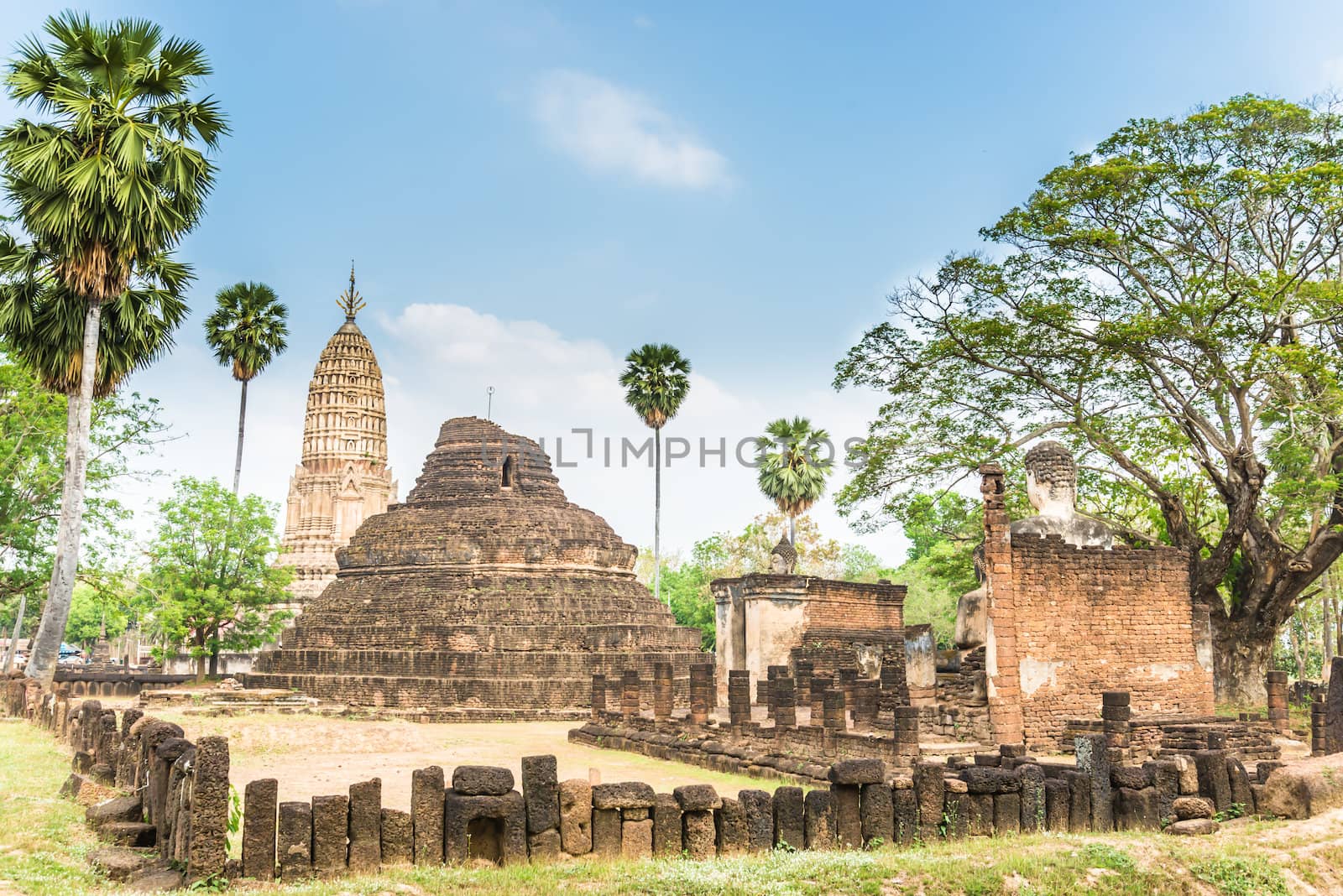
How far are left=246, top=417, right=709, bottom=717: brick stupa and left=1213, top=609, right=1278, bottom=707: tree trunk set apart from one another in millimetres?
11914

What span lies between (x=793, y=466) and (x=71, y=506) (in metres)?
30.6

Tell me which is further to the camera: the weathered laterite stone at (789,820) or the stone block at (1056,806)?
the stone block at (1056,806)

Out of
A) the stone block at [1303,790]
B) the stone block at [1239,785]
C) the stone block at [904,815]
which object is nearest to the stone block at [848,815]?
the stone block at [904,815]

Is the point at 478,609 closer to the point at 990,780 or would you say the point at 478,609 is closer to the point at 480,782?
the point at 990,780

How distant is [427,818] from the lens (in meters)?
7.54

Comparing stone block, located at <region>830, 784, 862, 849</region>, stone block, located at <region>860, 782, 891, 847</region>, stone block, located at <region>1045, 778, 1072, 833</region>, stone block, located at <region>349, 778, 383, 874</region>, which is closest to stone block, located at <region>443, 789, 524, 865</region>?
stone block, located at <region>349, 778, 383, 874</region>

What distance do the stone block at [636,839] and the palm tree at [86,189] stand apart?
1599 cm

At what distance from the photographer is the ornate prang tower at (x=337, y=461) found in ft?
164

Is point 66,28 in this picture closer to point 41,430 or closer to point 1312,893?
point 41,430

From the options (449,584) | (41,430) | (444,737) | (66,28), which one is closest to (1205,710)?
(444,737)

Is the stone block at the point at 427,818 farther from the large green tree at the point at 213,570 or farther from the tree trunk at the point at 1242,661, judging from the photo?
the large green tree at the point at 213,570

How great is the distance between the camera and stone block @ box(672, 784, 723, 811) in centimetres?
811

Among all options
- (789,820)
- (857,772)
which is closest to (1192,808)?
(857,772)

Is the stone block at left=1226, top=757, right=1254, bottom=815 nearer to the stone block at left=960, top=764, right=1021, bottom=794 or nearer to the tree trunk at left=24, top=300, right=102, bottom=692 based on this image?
the stone block at left=960, top=764, right=1021, bottom=794
